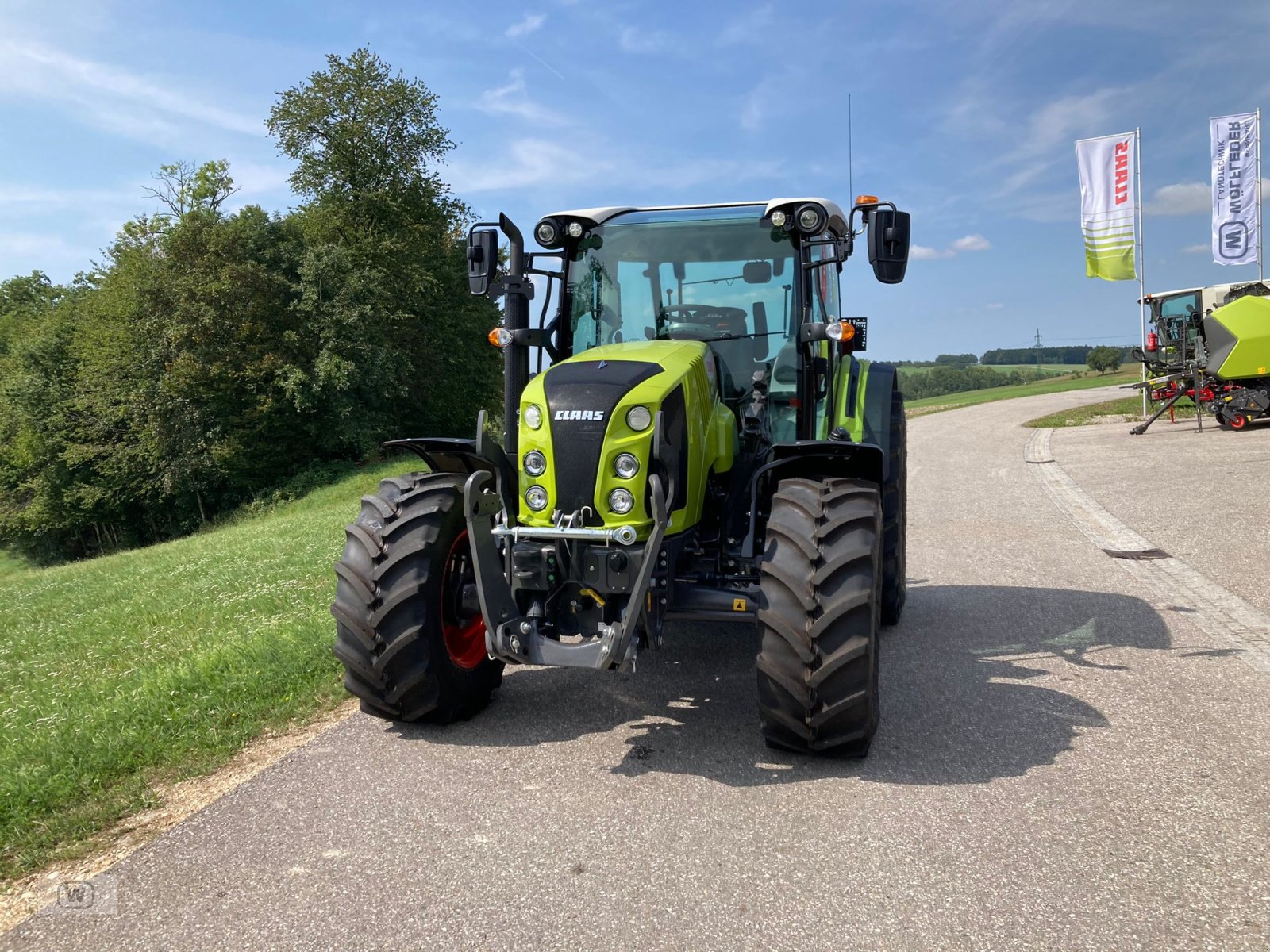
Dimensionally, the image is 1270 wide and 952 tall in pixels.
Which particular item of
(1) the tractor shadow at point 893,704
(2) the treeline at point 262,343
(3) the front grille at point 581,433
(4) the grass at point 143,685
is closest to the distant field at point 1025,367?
(2) the treeline at point 262,343

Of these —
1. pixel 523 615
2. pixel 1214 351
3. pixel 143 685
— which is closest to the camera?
pixel 523 615

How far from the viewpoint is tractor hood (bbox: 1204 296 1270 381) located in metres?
19.9

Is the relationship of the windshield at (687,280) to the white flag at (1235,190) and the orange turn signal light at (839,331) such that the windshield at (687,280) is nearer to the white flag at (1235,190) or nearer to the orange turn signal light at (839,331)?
the orange turn signal light at (839,331)

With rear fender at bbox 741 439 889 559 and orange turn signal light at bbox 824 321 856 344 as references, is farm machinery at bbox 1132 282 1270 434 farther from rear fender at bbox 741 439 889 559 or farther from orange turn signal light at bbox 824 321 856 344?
rear fender at bbox 741 439 889 559

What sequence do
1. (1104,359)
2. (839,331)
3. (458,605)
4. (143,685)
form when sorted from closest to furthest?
1. (458,605)
2. (839,331)
3. (143,685)
4. (1104,359)

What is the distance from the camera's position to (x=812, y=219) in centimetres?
527

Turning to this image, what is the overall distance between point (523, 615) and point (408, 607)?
0.53m

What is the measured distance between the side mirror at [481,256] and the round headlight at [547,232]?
1.33 feet

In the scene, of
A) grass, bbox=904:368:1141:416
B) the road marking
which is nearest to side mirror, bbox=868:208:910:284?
the road marking

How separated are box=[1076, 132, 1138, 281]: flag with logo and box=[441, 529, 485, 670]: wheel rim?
2316cm

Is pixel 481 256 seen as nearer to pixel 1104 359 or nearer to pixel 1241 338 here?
pixel 1241 338

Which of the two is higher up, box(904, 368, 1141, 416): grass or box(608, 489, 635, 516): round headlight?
box(608, 489, 635, 516): round headlight

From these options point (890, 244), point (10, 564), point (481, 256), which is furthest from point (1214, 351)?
point (10, 564)

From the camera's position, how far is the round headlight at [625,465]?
4219 mm
